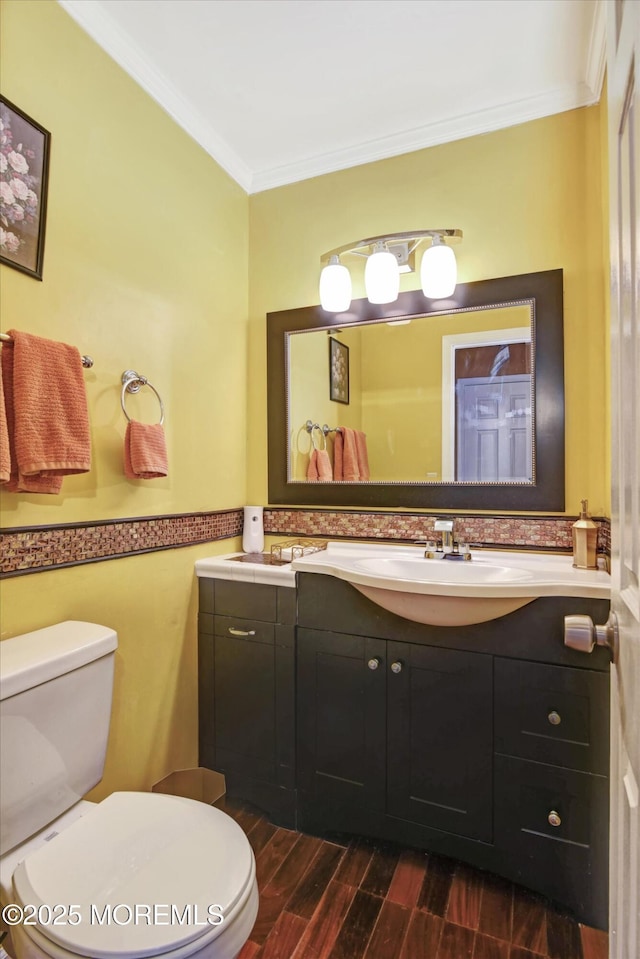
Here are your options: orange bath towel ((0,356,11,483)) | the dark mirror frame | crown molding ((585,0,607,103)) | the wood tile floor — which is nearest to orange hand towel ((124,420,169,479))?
orange bath towel ((0,356,11,483))

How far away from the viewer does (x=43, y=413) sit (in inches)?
47.8

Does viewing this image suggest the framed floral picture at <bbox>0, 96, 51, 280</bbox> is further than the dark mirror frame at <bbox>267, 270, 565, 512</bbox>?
No

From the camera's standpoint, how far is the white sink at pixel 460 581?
1316mm

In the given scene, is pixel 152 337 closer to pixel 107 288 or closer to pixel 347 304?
Answer: pixel 107 288

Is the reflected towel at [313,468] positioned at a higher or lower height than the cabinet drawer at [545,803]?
higher

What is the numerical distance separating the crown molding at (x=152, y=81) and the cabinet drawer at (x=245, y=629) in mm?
1845

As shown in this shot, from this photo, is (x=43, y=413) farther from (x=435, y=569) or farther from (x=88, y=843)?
(x=435, y=569)

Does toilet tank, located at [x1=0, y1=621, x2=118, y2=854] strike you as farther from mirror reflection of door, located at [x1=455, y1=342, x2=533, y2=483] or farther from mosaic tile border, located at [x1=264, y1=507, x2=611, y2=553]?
mirror reflection of door, located at [x1=455, y1=342, x2=533, y2=483]

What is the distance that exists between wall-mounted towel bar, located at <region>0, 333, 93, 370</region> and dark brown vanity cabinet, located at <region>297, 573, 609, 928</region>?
94 cm

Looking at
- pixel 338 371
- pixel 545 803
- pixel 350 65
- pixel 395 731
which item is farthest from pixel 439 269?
pixel 545 803

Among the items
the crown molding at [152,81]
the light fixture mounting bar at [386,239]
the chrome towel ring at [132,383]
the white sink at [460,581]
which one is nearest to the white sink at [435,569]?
the white sink at [460,581]

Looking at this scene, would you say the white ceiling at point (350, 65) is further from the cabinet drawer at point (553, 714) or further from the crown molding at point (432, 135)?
the cabinet drawer at point (553, 714)

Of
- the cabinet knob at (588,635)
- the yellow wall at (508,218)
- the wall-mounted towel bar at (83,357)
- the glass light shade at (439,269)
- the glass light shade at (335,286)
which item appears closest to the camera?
the cabinet knob at (588,635)

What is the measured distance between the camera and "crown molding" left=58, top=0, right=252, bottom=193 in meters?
1.44
